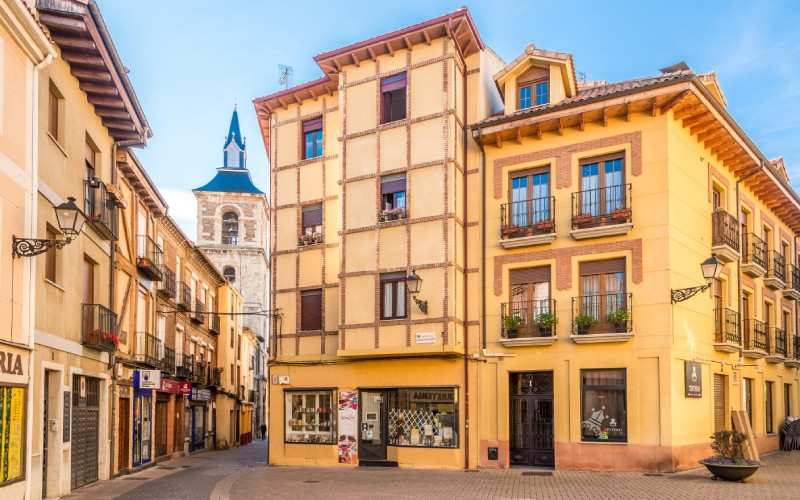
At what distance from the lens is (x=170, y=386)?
95.1 ft

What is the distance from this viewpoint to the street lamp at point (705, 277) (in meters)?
18.8

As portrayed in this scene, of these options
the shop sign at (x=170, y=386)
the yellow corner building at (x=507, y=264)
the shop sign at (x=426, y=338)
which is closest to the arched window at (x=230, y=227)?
the shop sign at (x=170, y=386)

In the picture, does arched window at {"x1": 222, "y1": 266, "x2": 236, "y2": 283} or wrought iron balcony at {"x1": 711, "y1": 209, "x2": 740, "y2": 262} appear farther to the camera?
arched window at {"x1": 222, "y1": 266, "x2": 236, "y2": 283}

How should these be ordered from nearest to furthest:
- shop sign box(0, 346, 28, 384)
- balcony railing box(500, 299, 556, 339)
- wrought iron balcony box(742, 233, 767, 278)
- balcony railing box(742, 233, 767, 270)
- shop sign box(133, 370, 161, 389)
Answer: shop sign box(0, 346, 28, 384), balcony railing box(500, 299, 556, 339), shop sign box(133, 370, 161, 389), wrought iron balcony box(742, 233, 767, 278), balcony railing box(742, 233, 767, 270)

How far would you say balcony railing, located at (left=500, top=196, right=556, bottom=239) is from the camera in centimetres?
2158

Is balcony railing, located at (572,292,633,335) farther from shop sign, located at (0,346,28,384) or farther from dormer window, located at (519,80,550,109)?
shop sign, located at (0,346,28,384)

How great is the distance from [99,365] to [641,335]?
523 inches

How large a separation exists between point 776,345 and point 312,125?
680 inches

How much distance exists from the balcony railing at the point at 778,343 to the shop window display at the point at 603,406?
9.47 metres

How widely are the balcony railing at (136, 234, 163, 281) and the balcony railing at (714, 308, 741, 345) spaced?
16985 mm

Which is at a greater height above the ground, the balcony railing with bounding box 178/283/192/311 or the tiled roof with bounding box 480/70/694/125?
the tiled roof with bounding box 480/70/694/125

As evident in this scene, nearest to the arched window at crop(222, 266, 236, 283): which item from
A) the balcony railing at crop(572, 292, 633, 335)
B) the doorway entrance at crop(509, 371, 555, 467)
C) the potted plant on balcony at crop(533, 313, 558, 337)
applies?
the doorway entrance at crop(509, 371, 555, 467)

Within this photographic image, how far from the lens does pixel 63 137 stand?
1662 cm

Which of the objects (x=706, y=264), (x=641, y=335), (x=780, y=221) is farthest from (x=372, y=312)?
(x=780, y=221)
